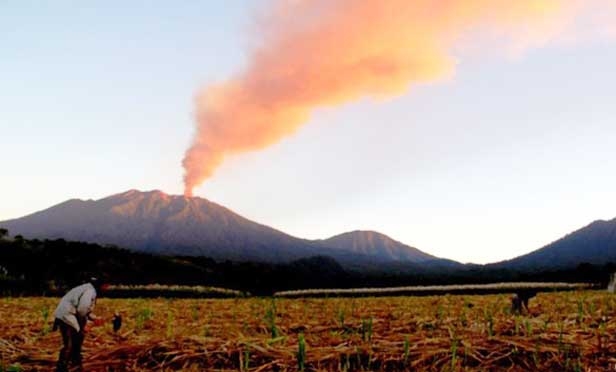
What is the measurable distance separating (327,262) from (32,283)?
110575mm

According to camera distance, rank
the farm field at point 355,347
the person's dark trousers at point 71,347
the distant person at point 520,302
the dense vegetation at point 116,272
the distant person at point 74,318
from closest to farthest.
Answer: the farm field at point 355,347 → the person's dark trousers at point 71,347 → the distant person at point 74,318 → the distant person at point 520,302 → the dense vegetation at point 116,272

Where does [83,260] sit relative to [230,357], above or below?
above

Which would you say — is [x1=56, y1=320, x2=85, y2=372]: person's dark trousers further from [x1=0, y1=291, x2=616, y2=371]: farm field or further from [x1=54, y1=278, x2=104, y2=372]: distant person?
[x1=0, y1=291, x2=616, y2=371]: farm field

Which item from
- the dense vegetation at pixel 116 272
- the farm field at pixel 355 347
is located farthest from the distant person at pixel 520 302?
the dense vegetation at pixel 116 272

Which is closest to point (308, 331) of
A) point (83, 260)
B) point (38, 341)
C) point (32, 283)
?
point (38, 341)

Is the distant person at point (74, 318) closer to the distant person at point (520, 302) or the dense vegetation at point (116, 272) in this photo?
the distant person at point (520, 302)

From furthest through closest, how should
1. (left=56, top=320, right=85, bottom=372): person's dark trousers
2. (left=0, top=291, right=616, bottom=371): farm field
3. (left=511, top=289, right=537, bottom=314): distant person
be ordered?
(left=511, top=289, right=537, bottom=314): distant person < (left=56, top=320, right=85, bottom=372): person's dark trousers < (left=0, top=291, right=616, bottom=371): farm field

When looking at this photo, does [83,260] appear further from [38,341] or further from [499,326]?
[499,326]

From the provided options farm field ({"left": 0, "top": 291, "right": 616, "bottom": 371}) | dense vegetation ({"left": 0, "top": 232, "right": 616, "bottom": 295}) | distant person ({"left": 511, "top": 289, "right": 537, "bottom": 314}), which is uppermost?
dense vegetation ({"left": 0, "top": 232, "right": 616, "bottom": 295})

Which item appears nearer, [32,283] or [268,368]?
[268,368]

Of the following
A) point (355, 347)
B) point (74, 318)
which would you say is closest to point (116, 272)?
point (74, 318)

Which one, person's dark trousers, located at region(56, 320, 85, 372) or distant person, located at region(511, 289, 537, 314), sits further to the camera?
distant person, located at region(511, 289, 537, 314)

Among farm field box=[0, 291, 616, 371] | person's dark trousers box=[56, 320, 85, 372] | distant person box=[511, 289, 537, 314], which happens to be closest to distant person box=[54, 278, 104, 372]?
person's dark trousers box=[56, 320, 85, 372]

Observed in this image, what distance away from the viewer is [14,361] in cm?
1092
